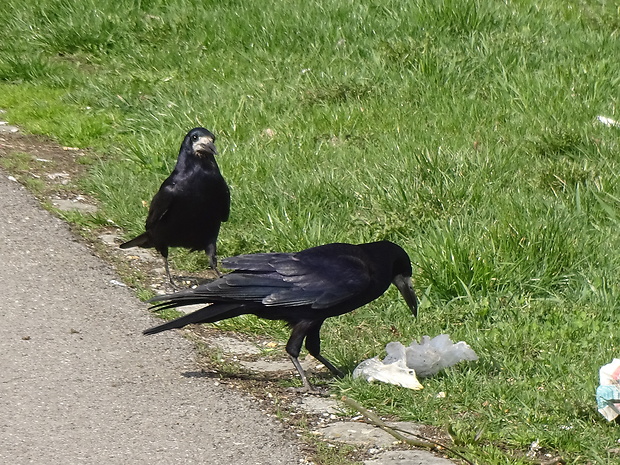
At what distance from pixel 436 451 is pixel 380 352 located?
3.37 ft

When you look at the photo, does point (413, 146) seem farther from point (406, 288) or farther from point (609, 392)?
point (609, 392)

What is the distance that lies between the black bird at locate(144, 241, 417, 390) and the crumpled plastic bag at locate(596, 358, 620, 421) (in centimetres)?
110

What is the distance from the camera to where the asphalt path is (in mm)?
3758

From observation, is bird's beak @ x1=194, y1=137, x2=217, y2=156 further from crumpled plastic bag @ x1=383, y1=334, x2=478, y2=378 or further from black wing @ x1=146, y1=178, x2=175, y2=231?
crumpled plastic bag @ x1=383, y1=334, x2=478, y2=378

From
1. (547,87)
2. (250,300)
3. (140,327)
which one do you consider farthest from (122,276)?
(547,87)

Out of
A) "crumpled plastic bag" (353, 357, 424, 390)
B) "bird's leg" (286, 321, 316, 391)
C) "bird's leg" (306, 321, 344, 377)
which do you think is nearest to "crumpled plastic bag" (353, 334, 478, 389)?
"crumpled plastic bag" (353, 357, 424, 390)

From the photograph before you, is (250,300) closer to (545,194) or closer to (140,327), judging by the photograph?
(140,327)

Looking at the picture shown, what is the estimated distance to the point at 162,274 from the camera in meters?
5.93

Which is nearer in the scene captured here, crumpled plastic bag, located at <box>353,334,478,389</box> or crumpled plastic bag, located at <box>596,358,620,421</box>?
crumpled plastic bag, located at <box>596,358,620,421</box>

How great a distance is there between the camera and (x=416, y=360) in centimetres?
449

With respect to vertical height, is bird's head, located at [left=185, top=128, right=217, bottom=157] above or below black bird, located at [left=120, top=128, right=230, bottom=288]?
above

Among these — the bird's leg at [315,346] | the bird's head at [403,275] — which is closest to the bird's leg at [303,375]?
the bird's leg at [315,346]

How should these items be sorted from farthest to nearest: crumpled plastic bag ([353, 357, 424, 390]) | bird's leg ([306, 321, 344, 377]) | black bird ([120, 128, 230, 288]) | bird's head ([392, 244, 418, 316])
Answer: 1. black bird ([120, 128, 230, 288])
2. bird's head ([392, 244, 418, 316])
3. bird's leg ([306, 321, 344, 377])
4. crumpled plastic bag ([353, 357, 424, 390])

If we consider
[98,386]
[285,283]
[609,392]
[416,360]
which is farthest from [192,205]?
[609,392]
